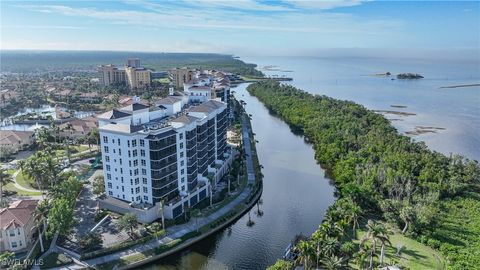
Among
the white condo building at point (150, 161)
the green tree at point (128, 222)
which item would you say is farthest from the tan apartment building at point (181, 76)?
the green tree at point (128, 222)

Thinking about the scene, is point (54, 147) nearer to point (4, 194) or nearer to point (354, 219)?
point (4, 194)

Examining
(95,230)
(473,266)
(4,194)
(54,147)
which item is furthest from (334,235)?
(54,147)

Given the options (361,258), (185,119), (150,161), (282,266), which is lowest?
(282,266)

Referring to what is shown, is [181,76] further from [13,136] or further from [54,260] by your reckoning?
[54,260]

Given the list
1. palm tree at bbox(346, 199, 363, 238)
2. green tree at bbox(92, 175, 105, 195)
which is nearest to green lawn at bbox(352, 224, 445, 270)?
palm tree at bbox(346, 199, 363, 238)

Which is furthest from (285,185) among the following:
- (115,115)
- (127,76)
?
(127,76)
